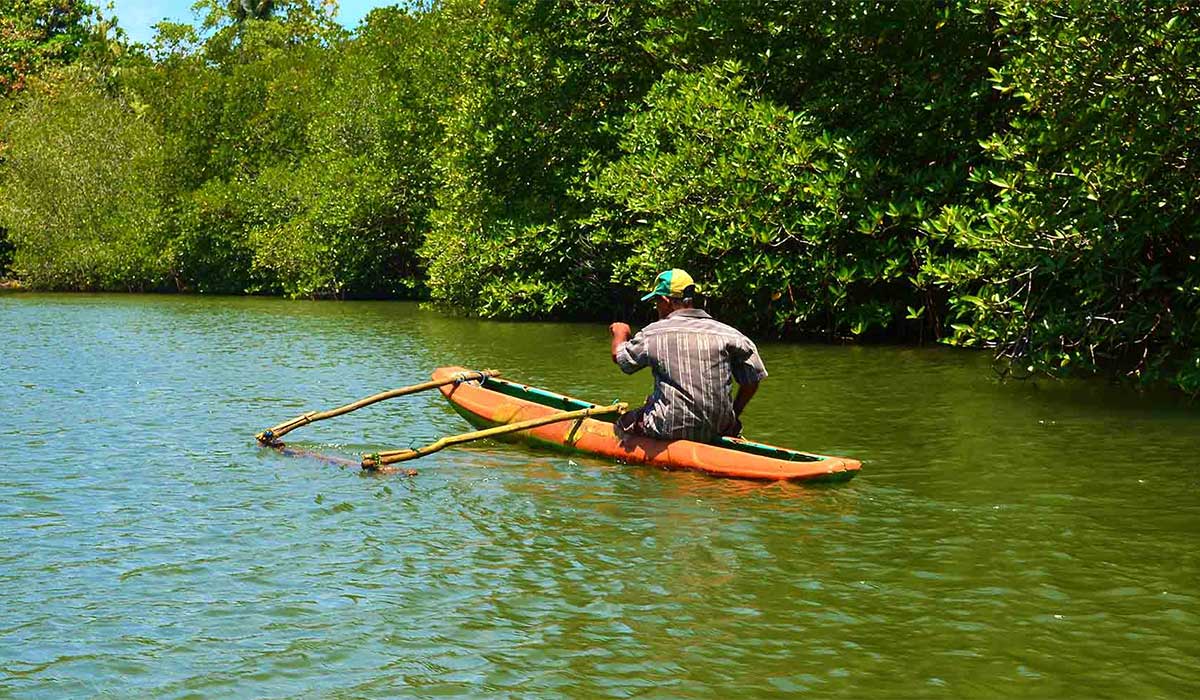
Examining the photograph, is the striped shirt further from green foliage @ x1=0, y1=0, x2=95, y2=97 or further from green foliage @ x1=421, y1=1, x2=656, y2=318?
green foliage @ x1=0, y1=0, x2=95, y2=97

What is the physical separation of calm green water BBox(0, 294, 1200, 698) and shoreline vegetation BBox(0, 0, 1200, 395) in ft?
7.82

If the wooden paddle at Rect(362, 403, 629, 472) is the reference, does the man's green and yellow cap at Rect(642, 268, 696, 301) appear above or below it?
above

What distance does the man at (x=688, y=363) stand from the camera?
1138 centimetres

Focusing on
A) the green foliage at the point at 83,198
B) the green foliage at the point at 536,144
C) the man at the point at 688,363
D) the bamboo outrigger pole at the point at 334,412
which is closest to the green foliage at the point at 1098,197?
the man at the point at 688,363

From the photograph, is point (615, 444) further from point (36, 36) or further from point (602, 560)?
point (36, 36)

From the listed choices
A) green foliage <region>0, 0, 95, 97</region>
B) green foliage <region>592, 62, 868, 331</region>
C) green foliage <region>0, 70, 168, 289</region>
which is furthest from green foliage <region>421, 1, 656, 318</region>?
green foliage <region>0, 0, 95, 97</region>

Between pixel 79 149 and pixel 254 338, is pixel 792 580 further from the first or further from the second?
pixel 79 149

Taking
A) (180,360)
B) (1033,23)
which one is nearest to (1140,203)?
(1033,23)

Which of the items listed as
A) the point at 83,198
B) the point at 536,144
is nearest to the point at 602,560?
the point at 536,144

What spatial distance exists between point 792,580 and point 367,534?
312cm

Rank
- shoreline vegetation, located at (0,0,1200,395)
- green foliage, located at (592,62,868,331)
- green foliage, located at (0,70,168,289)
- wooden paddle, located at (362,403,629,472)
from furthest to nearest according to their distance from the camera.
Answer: green foliage, located at (0,70,168,289) < green foliage, located at (592,62,868,331) < shoreline vegetation, located at (0,0,1200,395) < wooden paddle, located at (362,403,629,472)

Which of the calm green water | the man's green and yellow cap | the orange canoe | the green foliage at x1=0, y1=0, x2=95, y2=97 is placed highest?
the green foliage at x1=0, y1=0, x2=95, y2=97

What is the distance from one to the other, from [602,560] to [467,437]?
366cm

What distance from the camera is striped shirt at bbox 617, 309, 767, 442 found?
448 inches
